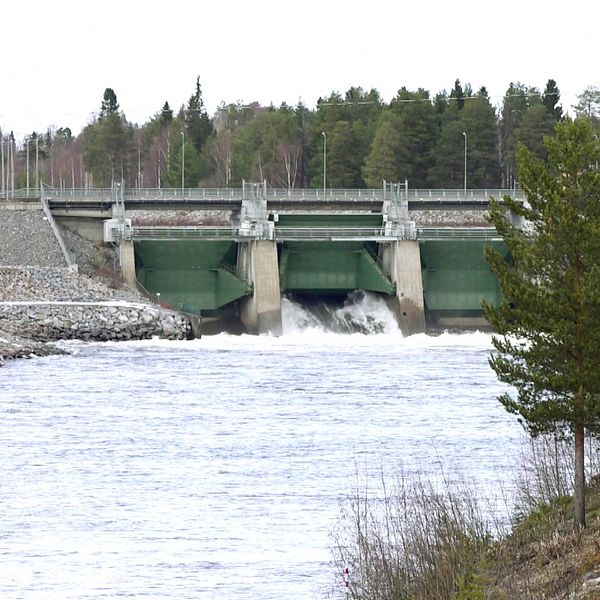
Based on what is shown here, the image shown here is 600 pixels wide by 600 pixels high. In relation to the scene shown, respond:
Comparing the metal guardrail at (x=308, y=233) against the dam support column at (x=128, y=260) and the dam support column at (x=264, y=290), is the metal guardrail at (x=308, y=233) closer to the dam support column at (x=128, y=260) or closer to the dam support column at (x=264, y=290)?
the dam support column at (x=128, y=260)

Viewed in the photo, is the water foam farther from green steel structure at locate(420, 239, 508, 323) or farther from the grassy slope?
the grassy slope

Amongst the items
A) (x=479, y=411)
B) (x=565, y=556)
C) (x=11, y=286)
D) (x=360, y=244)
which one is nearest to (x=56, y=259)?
(x=11, y=286)

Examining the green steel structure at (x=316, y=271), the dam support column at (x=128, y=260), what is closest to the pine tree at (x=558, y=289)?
the green steel structure at (x=316, y=271)

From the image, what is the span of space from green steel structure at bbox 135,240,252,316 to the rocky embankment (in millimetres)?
1831

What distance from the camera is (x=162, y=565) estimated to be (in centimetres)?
2233

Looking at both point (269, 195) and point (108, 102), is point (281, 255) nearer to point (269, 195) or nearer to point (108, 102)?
point (269, 195)

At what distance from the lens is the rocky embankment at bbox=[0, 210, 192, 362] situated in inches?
2303

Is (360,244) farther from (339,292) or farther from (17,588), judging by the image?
(17,588)

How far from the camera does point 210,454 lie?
3228 cm

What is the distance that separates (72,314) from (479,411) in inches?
985

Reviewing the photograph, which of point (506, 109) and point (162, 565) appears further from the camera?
point (506, 109)

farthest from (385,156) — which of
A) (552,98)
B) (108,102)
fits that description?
(108,102)

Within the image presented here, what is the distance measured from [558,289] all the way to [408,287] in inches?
1732

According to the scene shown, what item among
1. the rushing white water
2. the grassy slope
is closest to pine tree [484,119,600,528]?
the grassy slope
